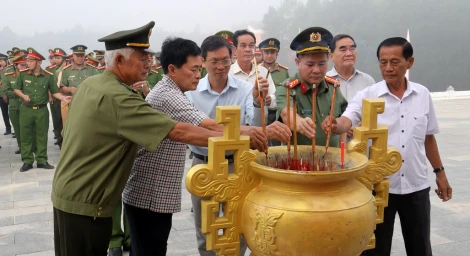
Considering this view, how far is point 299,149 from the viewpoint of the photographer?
202 cm

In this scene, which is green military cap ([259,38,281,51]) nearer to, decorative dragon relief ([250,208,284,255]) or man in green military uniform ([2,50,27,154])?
man in green military uniform ([2,50,27,154])

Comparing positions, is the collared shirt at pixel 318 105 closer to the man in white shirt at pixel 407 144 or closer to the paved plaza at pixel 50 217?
the man in white shirt at pixel 407 144

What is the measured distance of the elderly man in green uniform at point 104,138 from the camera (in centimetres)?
184

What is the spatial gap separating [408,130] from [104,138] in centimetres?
160

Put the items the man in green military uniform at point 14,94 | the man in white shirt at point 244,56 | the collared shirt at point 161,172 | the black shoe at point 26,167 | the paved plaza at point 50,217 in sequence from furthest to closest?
the man in green military uniform at point 14,94 < the black shoe at point 26,167 < the man in white shirt at point 244,56 < the paved plaza at point 50,217 < the collared shirt at point 161,172

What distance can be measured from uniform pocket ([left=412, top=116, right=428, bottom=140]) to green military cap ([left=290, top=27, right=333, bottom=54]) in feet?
2.08

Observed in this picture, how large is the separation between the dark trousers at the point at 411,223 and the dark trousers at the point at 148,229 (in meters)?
1.19

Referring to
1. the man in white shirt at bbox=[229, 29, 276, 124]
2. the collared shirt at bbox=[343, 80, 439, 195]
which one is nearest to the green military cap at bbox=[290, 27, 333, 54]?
the collared shirt at bbox=[343, 80, 439, 195]

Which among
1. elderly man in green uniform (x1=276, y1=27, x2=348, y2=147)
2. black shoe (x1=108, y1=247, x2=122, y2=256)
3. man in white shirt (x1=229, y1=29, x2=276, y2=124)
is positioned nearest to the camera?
elderly man in green uniform (x1=276, y1=27, x2=348, y2=147)

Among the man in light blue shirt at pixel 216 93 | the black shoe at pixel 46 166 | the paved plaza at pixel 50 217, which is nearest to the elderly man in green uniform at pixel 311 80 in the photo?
the man in light blue shirt at pixel 216 93

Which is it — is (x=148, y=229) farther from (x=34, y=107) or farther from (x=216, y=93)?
(x=34, y=107)

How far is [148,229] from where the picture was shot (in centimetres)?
233

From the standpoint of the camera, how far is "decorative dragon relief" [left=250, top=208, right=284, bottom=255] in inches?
62.2

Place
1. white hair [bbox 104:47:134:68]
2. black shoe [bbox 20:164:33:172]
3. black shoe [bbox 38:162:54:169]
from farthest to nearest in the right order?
black shoe [bbox 38:162:54:169]
black shoe [bbox 20:164:33:172]
white hair [bbox 104:47:134:68]
